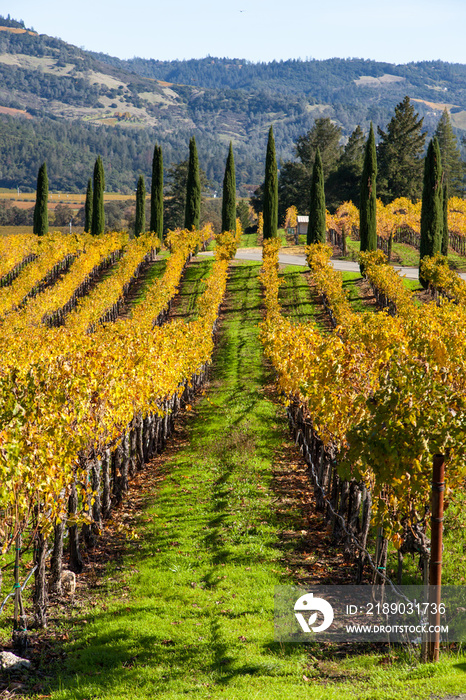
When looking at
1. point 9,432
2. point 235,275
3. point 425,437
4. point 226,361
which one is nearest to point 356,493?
point 425,437

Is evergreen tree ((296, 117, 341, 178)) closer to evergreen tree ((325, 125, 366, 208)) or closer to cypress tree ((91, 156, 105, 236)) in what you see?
evergreen tree ((325, 125, 366, 208))

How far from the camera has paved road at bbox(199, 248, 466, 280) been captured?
45.5 m

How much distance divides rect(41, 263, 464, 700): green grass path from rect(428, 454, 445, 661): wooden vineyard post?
326mm

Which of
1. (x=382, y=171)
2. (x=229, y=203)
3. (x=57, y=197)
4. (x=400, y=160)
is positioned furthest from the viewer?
(x=57, y=197)

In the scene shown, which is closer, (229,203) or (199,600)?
(199,600)

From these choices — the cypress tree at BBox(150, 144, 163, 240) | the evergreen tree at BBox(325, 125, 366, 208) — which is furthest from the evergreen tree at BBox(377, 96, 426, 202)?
the cypress tree at BBox(150, 144, 163, 240)

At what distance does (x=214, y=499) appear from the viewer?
46.2 ft

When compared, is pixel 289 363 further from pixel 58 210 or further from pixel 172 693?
pixel 58 210

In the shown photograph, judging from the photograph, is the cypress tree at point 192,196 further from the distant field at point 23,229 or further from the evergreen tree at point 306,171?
the distant field at point 23,229

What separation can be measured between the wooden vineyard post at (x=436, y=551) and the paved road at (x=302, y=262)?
3718cm

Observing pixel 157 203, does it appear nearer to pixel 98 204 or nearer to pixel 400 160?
pixel 98 204

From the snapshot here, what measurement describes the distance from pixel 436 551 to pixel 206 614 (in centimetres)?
399

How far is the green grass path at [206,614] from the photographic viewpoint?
7.21 meters

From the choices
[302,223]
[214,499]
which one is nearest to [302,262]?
[302,223]
